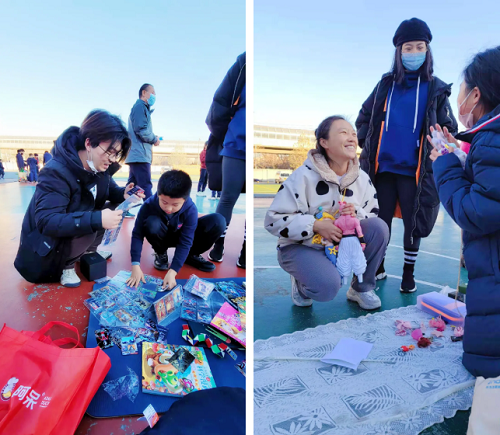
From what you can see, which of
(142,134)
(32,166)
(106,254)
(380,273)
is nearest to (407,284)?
(380,273)

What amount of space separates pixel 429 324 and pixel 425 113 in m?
0.87

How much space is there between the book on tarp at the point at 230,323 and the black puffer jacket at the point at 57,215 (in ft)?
2.14

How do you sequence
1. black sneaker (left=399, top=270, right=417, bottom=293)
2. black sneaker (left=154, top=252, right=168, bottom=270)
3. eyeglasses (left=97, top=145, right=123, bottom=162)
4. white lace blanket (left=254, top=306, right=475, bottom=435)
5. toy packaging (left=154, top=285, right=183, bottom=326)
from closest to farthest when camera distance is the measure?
1. white lace blanket (left=254, top=306, right=475, bottom=435)
2. toy packaging (left=154, top=285, right=183, bottom=326)
3. eyeglasses (left=97, top=145, right=123, bottom=162)
4. black sneaker (left=399, top=270, right=417, bottom=293)
5. black sneaker (left=154, top=252, right=168, bottom=270)

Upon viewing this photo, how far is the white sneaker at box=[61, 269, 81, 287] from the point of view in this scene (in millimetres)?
1610

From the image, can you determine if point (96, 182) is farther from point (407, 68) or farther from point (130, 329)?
point (407, 68)

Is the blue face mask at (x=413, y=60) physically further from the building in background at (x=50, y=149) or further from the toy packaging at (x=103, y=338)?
the building in background at (x=50, y=149)

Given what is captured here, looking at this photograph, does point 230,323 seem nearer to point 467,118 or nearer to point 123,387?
point 123,387

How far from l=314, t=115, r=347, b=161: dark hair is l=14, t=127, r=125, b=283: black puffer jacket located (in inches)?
38.7

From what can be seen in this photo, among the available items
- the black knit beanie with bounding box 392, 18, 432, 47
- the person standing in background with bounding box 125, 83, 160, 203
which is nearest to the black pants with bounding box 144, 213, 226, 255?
the person standing in background with bounding box 125, 83, 160, 203

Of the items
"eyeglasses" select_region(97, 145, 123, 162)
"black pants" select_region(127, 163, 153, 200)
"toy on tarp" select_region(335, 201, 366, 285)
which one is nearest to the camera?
"toy on tarp" select_region(335, 201, 366, 285)

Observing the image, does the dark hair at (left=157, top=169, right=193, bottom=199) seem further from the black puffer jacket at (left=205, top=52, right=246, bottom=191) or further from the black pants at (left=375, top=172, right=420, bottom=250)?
the black pants at (left=375, top=172, right=420, bottom=250)

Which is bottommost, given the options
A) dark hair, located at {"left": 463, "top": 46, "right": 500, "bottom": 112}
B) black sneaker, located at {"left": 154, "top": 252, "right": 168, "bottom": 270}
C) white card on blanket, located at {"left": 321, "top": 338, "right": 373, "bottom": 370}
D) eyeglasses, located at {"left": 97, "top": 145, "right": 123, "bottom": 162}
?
white card on blanket, located at {"left": 321, "top": 338, "right": 373, "bottom": 370}

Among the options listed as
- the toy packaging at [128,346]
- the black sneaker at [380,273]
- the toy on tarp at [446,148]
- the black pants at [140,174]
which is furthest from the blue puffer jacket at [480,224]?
the black pants at [140,174]

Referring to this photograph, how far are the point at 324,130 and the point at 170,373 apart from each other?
42.0 inches
